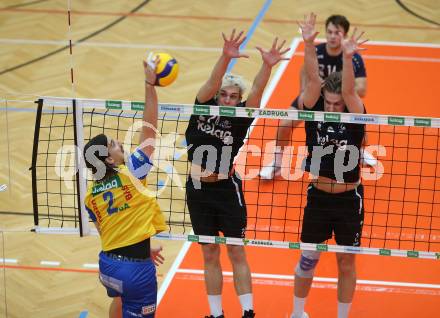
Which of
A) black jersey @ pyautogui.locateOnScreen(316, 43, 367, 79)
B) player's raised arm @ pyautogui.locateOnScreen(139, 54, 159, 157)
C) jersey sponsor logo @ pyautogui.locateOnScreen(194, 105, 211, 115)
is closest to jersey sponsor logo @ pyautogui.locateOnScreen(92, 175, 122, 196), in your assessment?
player's raised arm @ pyautogui.locateOnScreen(139, 54, 159, 157)

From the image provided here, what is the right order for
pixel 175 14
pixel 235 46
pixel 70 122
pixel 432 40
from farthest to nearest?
1. pixel 175 14
2. pixel 432 40
3. pixel 70 122
4. pixel 235 46

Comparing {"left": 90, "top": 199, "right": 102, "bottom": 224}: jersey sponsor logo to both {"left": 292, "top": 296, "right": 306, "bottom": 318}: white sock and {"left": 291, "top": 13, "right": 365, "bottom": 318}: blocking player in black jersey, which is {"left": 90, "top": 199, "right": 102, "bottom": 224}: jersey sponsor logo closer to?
{"left": 291, "top": 13, "right": 365, "bottom": 318}: blocking player in black jersey

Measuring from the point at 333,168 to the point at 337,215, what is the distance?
44 centimetres

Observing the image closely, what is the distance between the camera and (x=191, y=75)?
1339 cm

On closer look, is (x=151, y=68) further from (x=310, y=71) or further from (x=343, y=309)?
(x=343, y=309)

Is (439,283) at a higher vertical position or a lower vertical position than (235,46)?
lower

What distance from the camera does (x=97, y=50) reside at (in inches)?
558

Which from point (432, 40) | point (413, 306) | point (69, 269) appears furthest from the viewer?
point (432, 40)

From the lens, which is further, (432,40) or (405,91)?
(432,40)

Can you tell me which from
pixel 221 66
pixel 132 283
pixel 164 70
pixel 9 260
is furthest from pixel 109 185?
pixel 9 260

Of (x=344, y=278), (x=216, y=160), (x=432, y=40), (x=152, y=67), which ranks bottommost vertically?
(x=344, y=278)

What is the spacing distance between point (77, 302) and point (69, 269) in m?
0.63

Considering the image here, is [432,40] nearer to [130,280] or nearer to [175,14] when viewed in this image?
[175,14]

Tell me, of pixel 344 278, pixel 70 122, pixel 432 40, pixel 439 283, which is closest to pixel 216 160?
pixel 344 278
